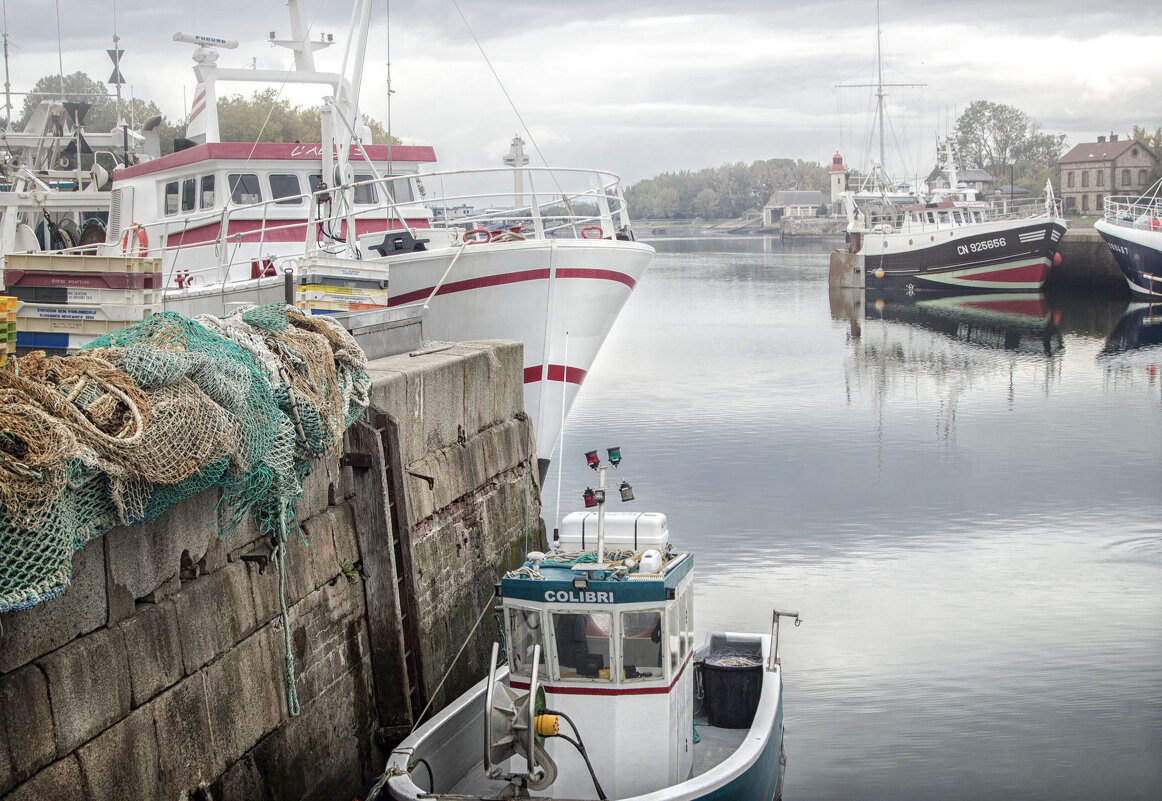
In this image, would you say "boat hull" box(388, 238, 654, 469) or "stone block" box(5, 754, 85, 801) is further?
"boat hull" box(388, 238, 654, 469)

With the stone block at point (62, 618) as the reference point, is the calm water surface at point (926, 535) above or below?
below

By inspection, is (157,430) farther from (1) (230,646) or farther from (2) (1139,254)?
(2) (1139,254)

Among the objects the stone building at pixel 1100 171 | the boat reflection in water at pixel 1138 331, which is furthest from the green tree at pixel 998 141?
the boat reflection in water at pixel 1138 331

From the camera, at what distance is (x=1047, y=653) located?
55.7 feet

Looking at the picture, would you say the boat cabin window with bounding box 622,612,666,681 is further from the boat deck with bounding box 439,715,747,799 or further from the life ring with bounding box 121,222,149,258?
the life ring with bounding box 121,222,149,258

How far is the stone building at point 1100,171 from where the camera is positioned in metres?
121

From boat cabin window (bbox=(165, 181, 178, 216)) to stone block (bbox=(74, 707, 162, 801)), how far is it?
1670 cm

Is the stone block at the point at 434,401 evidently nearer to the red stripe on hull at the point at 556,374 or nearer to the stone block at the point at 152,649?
the stone block at the point at 152,649

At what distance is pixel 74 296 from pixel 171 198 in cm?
887

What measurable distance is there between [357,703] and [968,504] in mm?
17760

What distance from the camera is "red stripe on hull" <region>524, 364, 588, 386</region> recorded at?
18.1 m

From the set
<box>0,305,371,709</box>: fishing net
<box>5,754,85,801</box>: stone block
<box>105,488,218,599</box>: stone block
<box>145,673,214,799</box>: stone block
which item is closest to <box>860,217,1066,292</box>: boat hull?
<box>0,305,371,709</box>: fishing net

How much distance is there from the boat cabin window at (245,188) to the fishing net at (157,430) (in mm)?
12455

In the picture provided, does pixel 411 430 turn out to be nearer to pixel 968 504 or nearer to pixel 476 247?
pixel 476 247
